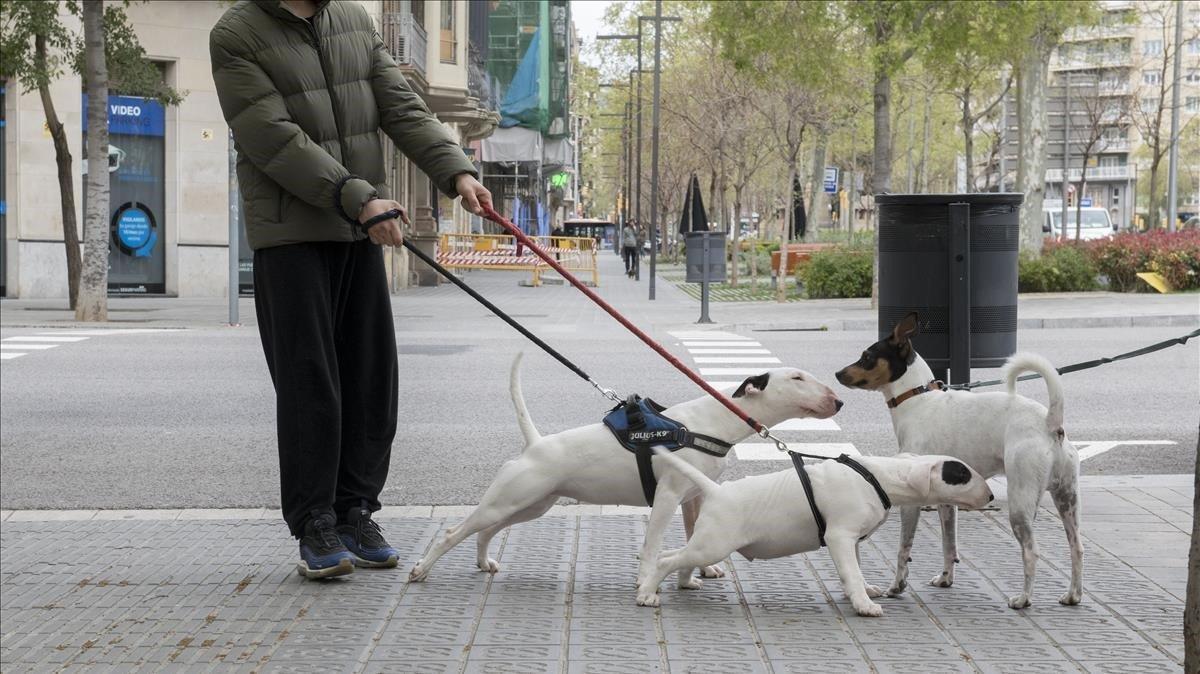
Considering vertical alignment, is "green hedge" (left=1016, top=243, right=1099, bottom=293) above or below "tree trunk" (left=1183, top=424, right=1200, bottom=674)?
above

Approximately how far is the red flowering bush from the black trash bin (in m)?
21.0

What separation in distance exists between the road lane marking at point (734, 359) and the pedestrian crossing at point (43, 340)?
7.12 m

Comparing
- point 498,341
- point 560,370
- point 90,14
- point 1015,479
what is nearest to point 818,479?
Result: point 1015,479

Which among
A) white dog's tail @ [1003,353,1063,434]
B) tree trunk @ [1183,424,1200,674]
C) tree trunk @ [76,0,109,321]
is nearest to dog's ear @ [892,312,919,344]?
white dog's tail @ [1003,353,1063,434]

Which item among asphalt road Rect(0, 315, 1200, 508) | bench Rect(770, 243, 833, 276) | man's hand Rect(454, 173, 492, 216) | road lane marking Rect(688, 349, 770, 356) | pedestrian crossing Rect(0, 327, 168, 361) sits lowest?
asphalt road Rect(0, 315, 1200, 508)

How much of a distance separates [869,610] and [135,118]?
1069 inches

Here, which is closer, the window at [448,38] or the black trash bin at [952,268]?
the black trash bin at [952,268]

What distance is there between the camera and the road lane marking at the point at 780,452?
9352 mm

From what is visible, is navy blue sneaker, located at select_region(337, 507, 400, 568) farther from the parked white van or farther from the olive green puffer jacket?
the parked white van

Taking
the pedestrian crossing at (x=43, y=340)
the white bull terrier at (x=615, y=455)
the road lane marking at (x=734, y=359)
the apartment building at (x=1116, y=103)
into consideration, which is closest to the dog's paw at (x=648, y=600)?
the white bull terrier at (x=615, y=455)

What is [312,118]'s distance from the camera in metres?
5.59

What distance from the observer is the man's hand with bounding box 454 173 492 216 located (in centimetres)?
559

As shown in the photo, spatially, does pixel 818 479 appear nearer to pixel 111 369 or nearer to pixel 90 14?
pixel 111 369

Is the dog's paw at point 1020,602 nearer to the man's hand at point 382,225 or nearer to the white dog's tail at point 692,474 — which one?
the white dog's tail at point 692,474
